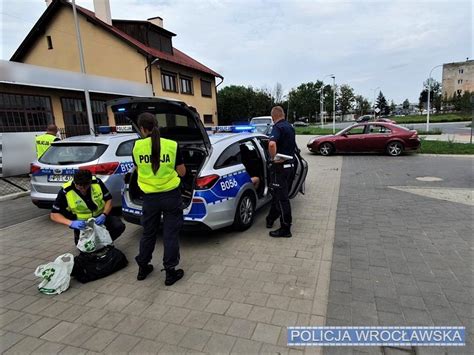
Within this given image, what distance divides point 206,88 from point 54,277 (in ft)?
84.8

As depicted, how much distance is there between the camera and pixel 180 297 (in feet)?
9.98

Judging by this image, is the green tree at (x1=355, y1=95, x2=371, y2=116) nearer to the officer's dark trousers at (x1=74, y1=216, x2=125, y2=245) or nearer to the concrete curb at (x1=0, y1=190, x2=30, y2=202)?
the concrete curb at (x1=0, y1=190, x2=30, y2=202)

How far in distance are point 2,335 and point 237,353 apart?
6.65ft

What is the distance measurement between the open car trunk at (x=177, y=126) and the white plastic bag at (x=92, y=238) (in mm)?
929

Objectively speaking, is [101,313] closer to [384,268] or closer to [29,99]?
[384,268]

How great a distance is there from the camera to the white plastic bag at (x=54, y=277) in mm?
3178

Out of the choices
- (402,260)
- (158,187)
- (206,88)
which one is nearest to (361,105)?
(206,88)

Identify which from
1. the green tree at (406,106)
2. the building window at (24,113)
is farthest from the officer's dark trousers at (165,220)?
the green tree at (406,106)

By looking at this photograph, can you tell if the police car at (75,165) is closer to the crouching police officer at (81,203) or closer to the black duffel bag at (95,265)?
the crouching police officer at (81,203)

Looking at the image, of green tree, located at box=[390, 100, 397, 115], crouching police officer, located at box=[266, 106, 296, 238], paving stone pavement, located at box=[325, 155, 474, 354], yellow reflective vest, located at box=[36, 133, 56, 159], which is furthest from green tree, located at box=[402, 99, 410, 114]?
yellow reflective vest, located at box=[36, 133, 56, 159]

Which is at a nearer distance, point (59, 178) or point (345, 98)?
point (59, 178)

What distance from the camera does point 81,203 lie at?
3.39m

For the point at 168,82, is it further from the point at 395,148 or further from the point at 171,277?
the point at 171,277

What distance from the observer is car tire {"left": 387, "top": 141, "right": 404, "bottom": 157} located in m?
12.4
